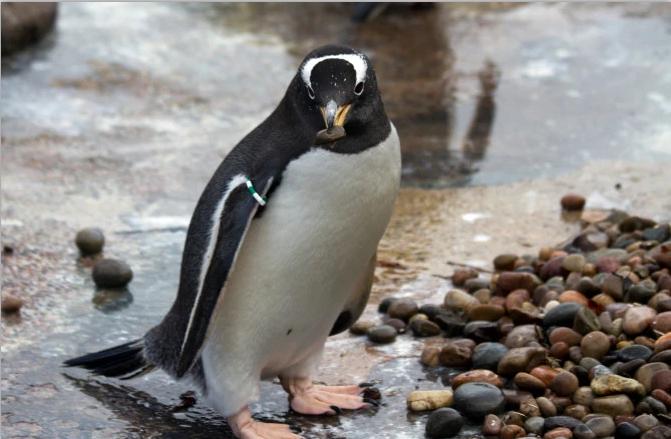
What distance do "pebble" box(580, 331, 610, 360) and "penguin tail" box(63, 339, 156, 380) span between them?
47.1 inches

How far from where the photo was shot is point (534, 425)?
3318 mm

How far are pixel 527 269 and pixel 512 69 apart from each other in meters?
3.16

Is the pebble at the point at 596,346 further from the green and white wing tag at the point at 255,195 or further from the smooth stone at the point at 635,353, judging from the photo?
the green and white wing tag at the point at 255,195

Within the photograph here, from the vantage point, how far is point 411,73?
7.38 metres

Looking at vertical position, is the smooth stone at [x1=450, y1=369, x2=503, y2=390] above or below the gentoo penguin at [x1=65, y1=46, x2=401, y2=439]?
below

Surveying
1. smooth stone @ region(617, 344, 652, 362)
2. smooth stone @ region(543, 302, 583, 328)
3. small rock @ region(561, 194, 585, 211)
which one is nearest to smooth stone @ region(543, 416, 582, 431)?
smooth stone @ region(617, 344, 652, 362)

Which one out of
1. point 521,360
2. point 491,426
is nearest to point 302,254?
point 491,426

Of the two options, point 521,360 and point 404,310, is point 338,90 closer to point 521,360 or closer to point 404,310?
point 521,360

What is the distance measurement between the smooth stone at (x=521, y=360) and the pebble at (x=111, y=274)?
142 cm

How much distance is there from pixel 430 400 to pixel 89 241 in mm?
1699

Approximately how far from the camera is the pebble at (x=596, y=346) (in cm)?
361

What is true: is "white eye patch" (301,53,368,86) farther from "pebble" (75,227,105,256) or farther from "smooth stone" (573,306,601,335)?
"pebble" (75,227,105,256)

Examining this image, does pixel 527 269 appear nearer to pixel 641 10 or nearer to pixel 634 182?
pixel 634 182

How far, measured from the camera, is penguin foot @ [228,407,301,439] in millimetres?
3344
